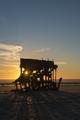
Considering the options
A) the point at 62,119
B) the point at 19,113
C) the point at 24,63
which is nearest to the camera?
the point at 62,119

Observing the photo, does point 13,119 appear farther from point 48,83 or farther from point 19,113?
point 48,83

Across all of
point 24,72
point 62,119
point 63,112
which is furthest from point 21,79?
point 62,119

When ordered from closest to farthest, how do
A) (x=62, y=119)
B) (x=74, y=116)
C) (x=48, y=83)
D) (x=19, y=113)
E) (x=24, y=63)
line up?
(x=62, y=119), (x=74, y=116), (x=19, y=113), (x=24, y=63), (x=48, y=83)

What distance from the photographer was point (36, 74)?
4491cm

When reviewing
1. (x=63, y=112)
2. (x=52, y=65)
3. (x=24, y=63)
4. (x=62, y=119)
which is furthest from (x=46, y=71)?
(x=62, y=119)

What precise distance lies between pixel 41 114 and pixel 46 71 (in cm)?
2742

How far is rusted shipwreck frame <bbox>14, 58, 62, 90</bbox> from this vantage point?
43.5 meters

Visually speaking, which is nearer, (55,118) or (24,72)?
(55,118)

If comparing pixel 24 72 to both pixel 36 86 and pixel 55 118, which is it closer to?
pixel 36 86

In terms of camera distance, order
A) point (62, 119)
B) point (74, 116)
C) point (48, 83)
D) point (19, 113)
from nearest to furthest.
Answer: point (62, 119), point (74, 116), point (19, 113), point (48, 83)

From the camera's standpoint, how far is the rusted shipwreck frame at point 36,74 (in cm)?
4347

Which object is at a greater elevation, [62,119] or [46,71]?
[46,71]

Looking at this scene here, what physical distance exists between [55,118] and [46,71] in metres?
28.8

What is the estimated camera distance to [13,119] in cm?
1662
